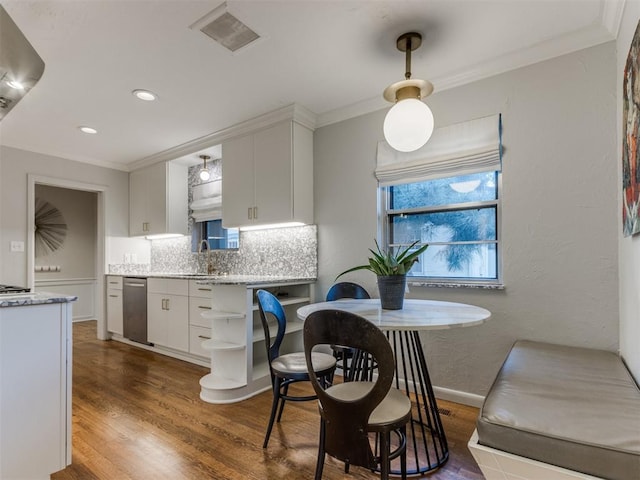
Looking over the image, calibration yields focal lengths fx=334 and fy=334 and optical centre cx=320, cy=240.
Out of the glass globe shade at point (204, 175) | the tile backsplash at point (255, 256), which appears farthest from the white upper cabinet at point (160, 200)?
the glass globe shade at point (204, 175)

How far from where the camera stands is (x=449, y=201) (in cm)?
269

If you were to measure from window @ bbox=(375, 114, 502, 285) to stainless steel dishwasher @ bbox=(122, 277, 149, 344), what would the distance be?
306 cm

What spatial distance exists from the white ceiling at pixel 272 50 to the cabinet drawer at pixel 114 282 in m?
2.05

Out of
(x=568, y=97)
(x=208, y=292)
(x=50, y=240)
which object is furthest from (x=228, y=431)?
(x=50, y=240)

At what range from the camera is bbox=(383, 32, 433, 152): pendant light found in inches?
72.6

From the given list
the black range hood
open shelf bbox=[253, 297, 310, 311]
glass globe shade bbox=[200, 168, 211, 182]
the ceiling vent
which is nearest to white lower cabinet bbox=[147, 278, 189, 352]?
open shelf bbox=[253, 297, 310, 311]

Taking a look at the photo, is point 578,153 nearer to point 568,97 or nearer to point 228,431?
point 568,97

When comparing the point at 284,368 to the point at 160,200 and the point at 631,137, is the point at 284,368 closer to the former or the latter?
the point at 631,137

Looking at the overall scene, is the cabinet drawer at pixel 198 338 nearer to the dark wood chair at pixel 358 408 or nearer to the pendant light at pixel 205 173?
the pendant light at pixel 205 173

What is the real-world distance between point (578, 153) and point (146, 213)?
188 inches

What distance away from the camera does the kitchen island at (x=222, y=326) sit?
2684 mm

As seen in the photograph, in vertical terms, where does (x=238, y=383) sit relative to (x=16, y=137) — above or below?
below

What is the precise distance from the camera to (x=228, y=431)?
2127mm

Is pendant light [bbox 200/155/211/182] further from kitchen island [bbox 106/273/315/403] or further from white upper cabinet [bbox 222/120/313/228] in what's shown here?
kitchen island [bbox 106/273/315/403]
